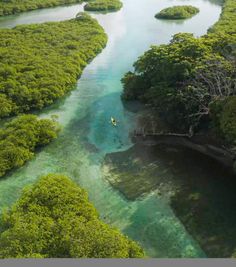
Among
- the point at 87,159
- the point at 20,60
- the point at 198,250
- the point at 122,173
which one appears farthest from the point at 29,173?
the point at 20,60

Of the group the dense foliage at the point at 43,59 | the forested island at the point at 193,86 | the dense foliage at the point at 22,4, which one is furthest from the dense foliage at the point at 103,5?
the forested island at the point at 193,86

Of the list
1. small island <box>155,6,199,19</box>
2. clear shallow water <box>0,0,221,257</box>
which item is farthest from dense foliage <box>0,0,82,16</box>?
small island <box>155,6,199,19</box>

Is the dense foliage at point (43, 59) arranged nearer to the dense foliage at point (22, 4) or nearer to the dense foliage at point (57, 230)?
the dense foliage at point (22, 4)

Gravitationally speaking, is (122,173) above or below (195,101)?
below

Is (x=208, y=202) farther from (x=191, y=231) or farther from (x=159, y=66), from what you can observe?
(x=159, y=66)

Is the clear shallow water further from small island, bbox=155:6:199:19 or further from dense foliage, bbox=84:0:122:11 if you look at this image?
dense foliage, bbox=84:0:122:11
